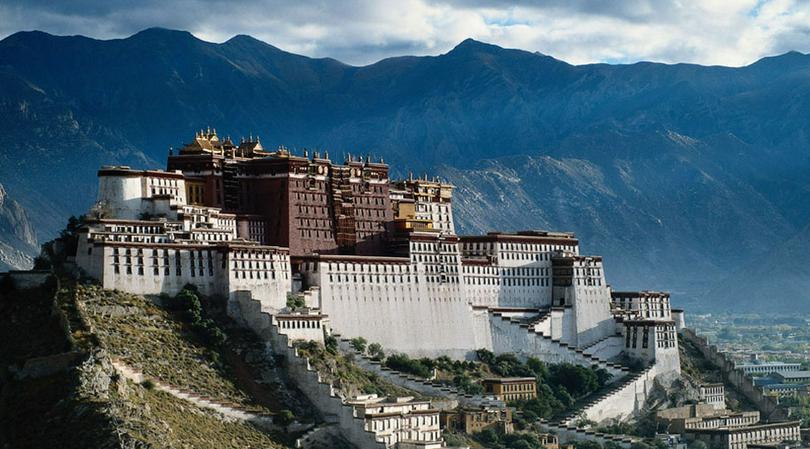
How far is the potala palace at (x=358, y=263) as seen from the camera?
441 ft

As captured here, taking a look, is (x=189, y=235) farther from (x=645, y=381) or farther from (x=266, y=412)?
(x=645, y=381)

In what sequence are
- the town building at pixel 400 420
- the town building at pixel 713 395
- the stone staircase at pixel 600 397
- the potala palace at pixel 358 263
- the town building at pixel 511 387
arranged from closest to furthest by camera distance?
the town building at pixel 400 420 < the potala palace at pixel 358 263 < the town building at pixel 511 387 < the stone staircase at pixel 600 397 < the town building at pixel 713 395

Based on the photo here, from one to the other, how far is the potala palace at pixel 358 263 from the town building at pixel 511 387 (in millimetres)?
5419

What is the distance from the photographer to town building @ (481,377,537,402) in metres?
148

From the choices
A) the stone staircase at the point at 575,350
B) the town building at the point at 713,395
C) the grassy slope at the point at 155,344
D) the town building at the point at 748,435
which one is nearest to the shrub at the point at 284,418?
the grassy slope at the point at 155,344

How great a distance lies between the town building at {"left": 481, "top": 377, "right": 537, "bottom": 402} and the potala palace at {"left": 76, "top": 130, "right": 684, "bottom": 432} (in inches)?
213

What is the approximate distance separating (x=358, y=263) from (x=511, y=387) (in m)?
14.5

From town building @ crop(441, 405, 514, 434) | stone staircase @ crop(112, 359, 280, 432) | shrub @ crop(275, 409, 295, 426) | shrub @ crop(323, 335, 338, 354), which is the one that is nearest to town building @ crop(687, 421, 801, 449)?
town building @ crop(441, 405, 514, 434)

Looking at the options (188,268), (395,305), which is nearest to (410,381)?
(395,305)

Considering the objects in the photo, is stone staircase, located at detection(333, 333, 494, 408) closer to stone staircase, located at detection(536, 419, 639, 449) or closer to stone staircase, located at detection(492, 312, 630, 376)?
stone staircase, located at detection(536, 419, 639, 449)

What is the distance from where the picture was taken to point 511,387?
490 ft

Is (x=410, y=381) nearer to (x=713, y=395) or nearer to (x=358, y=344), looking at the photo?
(x=358, y=344)

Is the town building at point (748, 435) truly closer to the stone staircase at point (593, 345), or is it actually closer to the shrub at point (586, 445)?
the shrub at point (586, 445)

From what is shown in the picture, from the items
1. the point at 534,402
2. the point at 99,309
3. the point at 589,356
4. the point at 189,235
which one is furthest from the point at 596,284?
the point at 99,309
